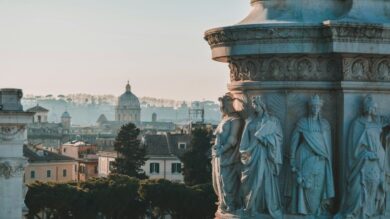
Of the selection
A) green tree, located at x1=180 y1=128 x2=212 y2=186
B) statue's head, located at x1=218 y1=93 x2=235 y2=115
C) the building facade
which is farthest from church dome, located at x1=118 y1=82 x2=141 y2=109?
statue's head, located at x1=218 y1=93 x2=235 y2=115

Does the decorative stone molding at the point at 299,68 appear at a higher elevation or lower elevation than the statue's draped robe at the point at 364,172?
higher

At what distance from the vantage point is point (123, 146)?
58469 millimetres

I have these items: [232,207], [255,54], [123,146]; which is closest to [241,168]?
[232,207]

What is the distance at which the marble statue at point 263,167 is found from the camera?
6938 mm

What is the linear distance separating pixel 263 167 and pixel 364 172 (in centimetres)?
81

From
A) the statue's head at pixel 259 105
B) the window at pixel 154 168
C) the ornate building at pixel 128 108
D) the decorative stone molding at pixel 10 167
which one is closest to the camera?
the statue's head at pixel 259 105

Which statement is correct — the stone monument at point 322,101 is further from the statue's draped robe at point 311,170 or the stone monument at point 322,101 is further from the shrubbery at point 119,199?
the shrubbery at point 119,199

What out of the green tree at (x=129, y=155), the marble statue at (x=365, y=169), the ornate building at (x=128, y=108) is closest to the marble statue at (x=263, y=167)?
the marble statue at (x=365, y=169)

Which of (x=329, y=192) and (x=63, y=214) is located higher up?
(x=329, y=192)

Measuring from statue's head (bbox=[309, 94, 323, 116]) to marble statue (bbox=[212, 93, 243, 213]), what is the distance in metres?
0.66

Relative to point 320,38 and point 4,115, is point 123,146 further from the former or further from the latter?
point 320,38

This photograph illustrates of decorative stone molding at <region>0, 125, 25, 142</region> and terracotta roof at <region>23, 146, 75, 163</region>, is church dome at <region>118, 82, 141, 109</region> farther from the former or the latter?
Answer: decorative stone molding at <region>0, 125, 25, 142</region>

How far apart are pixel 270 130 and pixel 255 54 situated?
636 millimetres

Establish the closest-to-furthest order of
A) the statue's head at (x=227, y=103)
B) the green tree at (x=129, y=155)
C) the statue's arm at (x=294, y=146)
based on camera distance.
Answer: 1. the statue's arm at (x=294, y=146)
2. the statue's head at (x=227, y=103)
3. the green tree at (x=129, y=155)
